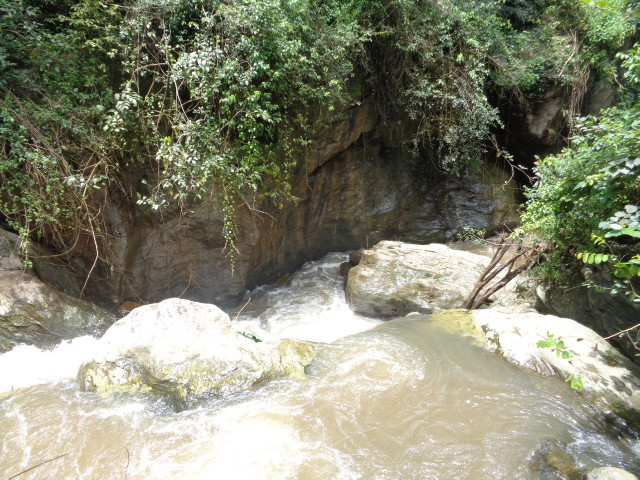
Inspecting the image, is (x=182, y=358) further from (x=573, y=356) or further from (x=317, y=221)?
(x=317, y=221)

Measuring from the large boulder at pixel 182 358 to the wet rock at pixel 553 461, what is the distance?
79.1 inches

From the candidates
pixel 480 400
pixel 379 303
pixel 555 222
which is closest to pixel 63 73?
pixel 379 303

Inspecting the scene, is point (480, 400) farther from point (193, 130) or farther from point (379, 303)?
point (193, 130)

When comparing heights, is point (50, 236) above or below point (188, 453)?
above

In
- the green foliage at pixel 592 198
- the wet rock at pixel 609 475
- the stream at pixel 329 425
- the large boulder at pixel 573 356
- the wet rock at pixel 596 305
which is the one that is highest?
the green foliage at pixel 592 198

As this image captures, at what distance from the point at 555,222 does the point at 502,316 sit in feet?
4.14

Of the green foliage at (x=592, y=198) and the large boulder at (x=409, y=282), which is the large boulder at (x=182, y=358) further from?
the green foliage at (x=592, y=198)

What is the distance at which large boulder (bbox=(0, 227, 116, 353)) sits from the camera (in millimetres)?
3889

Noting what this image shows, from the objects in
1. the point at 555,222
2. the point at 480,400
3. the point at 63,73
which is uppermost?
the point at 63,73

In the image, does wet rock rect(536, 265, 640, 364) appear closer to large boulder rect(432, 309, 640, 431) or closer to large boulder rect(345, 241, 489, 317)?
large boulder rect(432, 309, 640, 431)

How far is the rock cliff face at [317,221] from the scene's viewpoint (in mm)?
5301

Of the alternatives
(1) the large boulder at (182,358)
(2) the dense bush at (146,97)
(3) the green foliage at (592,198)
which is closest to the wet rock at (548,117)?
(3) the green foliage at (592,198)

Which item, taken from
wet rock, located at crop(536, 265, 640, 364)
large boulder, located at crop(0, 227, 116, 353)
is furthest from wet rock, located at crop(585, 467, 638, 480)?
large boulder, located at crop(0, 227, 116, 353)

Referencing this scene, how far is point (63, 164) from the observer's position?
3936 millimetres
